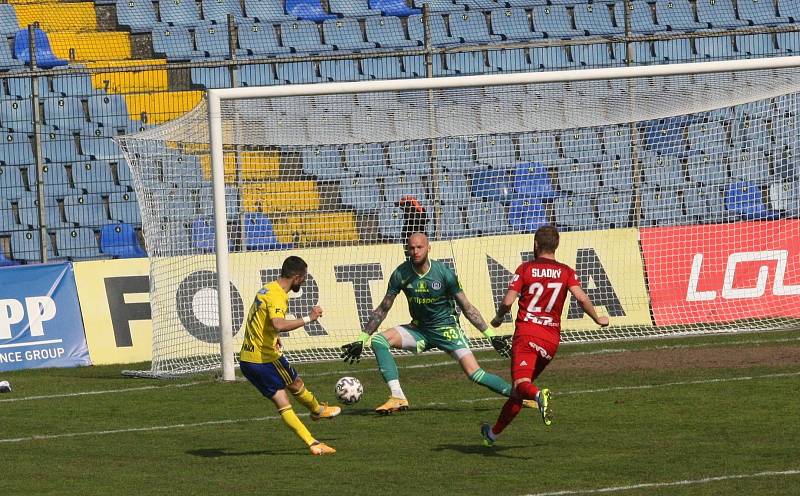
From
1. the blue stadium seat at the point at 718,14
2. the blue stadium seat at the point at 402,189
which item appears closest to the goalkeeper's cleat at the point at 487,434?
the blue stadium seat at the point at 402,189

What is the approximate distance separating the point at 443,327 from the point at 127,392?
4.35 metres

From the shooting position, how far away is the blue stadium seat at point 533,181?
20547mm

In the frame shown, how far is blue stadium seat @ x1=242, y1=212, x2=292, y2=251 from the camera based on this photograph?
19234 mm

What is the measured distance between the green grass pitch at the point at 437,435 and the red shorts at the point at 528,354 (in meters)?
0.65

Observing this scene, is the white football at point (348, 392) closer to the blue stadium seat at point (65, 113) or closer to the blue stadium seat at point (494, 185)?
the blue stadium seat at point (494, 185)

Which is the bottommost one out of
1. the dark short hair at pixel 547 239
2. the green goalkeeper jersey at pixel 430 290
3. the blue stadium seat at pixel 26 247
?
the green goalkeeper jersey at pixel 430 290

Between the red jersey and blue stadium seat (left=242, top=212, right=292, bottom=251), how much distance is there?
895 centimetres

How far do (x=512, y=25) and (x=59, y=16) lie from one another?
8.52m

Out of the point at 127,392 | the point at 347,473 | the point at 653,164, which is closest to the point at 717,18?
the point at 653,164

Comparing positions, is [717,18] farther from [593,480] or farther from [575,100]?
[593,480]

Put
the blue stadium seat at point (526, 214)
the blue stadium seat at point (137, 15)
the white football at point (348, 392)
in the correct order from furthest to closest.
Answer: the blue stadium seat at point (137, 15), the blue stadium seat at point (526, 214), the white football at point (348, 392)

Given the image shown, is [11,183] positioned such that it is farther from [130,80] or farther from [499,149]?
[499,149]

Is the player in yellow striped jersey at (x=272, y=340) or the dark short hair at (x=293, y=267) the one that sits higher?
the dark short hair at (x=293, y=267)

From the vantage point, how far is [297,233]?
19.5 m
